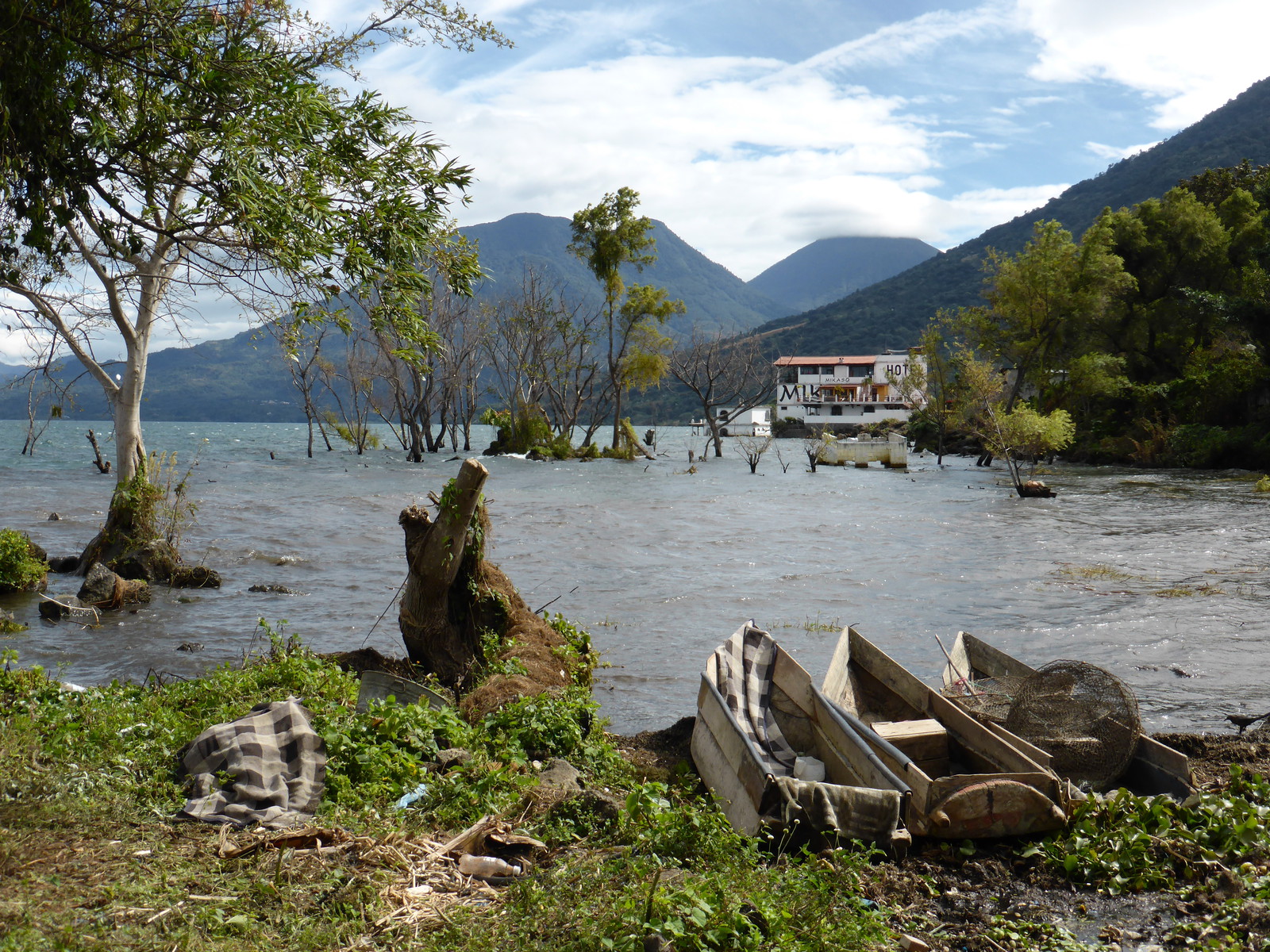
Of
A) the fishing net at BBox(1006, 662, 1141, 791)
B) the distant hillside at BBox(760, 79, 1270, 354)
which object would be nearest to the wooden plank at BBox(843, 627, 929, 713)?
the fishing net at BBox(1006, 662, 1141, 791)

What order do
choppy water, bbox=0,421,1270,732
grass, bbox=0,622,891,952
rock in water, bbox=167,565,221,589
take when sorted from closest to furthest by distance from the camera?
grass, bbox=0,622,891,952
choppy water, bbox=0,421,1270,732
rock in water, bbox=167,565,221,589

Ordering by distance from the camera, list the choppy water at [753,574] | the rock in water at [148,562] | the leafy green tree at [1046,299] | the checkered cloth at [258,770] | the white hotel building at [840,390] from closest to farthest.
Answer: the checkered cloth at [258,770], the choppy water at [753,574], the rock in water at [148,562], the leafy green tree at [1046,299], the white hotel building at [840,390]

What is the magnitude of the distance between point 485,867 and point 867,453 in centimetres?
5396

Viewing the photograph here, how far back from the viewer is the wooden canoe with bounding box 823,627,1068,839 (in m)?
5.27

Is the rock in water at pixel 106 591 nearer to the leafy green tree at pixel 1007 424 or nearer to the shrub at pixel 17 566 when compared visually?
the shrub at pixel 17 566

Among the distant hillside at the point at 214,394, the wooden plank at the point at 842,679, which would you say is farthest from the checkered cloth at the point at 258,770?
the distant hillside at the point at 214,394

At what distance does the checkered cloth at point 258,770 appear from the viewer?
4.59 meters

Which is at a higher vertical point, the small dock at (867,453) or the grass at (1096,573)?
the small dock at (867,453)

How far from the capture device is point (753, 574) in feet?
57.6

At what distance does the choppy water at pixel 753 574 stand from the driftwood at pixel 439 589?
1773 mm

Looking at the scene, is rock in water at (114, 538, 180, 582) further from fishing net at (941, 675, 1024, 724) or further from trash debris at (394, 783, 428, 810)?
fishing net at (941, 675, 1024, 724)

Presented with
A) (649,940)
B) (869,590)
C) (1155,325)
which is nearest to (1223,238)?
(1155,325)

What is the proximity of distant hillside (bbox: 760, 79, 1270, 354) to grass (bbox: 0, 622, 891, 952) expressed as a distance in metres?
92.6

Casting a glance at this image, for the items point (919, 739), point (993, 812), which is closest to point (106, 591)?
point (919, 739)
